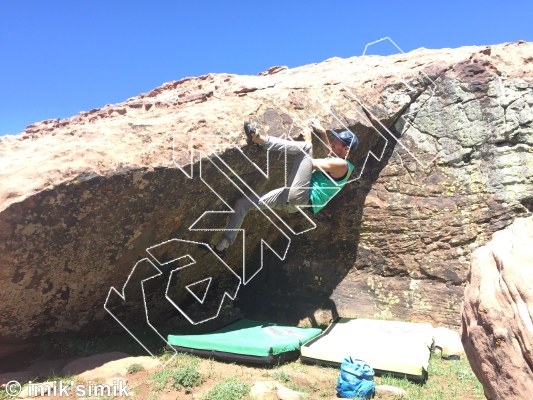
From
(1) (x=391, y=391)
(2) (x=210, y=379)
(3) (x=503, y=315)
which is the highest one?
(3) (x=503, y=315)

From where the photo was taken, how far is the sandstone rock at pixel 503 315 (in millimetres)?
3209

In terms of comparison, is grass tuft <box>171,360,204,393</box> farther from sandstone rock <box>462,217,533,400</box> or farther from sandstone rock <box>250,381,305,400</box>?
sandstone rock <box>462,217,533,400</box>

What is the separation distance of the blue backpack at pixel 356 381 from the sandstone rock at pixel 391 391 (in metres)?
0.12

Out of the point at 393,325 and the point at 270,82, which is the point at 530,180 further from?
the point at 270,82

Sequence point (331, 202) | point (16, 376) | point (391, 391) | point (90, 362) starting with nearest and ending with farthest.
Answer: point (391, 391) < point (16, 376) < point (90, 362) < point (331, 202)

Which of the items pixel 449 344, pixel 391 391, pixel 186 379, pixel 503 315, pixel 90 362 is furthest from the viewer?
pixel 449 344

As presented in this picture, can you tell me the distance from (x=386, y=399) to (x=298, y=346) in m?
1.79

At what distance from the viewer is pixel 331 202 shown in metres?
9.62

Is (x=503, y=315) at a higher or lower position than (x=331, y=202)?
lower

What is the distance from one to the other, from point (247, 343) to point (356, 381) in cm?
188

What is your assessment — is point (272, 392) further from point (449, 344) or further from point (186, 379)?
point (449, 344)

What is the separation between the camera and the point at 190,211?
7.31 metres

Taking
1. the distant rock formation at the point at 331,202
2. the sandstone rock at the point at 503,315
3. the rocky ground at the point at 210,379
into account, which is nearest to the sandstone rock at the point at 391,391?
the rocky ground at the point at 210,379

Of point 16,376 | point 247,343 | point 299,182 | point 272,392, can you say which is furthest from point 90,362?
point 299,182
